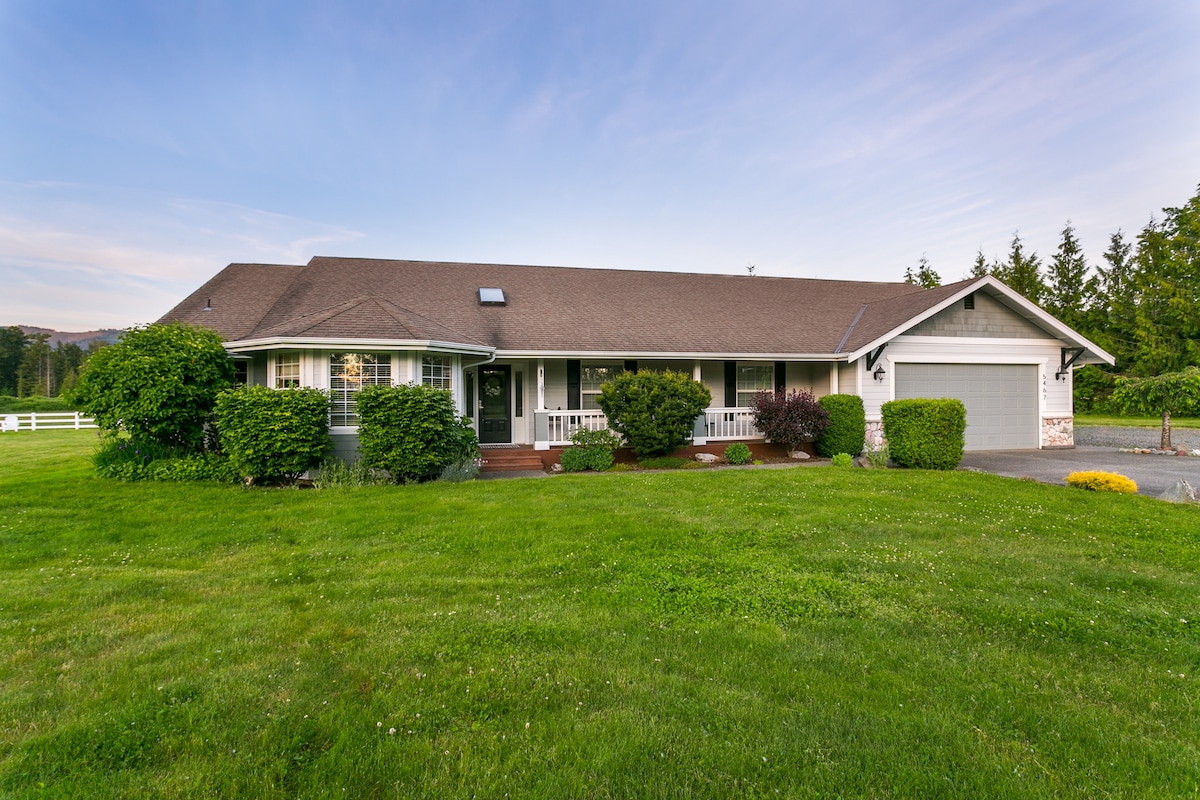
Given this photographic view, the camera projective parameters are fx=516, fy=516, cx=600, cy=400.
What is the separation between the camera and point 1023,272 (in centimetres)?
3092

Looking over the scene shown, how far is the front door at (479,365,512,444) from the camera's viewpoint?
45.7 feet

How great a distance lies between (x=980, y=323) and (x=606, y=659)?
15581mm

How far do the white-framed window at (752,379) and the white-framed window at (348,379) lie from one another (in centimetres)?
955

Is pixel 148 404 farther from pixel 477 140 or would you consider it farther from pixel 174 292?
pixel 174 292

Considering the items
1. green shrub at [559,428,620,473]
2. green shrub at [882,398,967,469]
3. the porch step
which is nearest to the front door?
the porch step

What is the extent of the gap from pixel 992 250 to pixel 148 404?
43.2 m

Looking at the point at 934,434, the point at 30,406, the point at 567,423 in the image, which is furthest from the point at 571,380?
the point at 30,406

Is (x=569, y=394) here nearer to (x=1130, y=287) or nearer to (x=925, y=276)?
(x=925, y=276)

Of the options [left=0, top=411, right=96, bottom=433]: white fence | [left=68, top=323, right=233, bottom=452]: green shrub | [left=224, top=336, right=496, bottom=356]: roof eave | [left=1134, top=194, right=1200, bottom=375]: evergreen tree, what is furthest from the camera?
[left=1134, top=194, right=1200, bottom=375]: evergreen tree

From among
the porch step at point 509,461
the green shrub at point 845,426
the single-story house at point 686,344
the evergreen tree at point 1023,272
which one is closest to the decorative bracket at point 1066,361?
the single-story house at point 686,344

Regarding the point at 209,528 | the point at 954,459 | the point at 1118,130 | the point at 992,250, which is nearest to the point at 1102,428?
the point at 1118,130

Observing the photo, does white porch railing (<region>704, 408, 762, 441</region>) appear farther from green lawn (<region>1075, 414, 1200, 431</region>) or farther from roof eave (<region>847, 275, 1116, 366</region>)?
green lawn (<region>1075, 414, 1200, 431</region>)

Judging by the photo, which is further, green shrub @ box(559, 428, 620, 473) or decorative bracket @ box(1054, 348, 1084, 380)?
decorative bracket @ box(1054, 348, 1084, 380)

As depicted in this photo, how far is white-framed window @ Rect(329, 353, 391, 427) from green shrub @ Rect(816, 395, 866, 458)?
10.6 m
